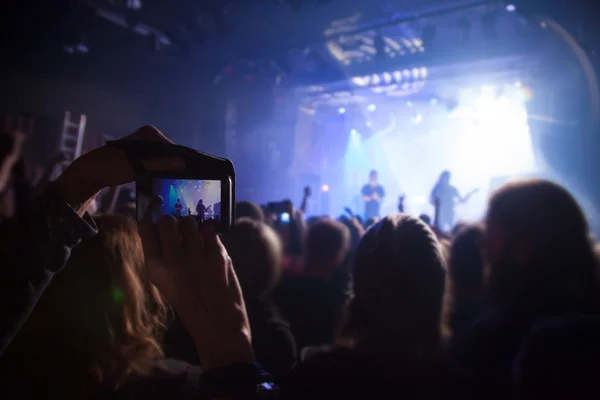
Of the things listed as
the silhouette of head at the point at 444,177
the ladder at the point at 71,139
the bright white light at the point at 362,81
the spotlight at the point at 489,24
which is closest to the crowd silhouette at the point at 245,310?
the ladder at the point at 71,139

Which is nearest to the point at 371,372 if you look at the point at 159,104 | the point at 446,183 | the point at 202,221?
the point at 202,221

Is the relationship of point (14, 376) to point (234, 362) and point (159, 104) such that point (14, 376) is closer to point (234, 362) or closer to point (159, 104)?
point (234, 362)

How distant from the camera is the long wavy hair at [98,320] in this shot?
1.07m

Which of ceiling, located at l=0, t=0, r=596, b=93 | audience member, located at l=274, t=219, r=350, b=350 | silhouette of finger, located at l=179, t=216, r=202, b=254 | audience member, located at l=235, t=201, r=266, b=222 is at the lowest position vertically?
audience member, located at l=274, t=219, r=350, b=350

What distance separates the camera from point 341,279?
271cm

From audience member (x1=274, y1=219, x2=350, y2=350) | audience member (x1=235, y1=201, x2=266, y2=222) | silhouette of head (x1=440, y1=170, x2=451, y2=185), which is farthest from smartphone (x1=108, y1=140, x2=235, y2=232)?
silhouette of head (x1=440, y1=170, x2=451, y2=185)

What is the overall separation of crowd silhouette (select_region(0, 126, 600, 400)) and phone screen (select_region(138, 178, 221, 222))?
1.1 inches

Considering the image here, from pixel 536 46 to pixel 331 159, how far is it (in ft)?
30.7

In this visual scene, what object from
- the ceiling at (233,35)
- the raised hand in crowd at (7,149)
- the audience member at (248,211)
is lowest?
the audience member at (248,211)

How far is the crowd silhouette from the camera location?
70 centimetres

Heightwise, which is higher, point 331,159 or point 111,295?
point 331,159

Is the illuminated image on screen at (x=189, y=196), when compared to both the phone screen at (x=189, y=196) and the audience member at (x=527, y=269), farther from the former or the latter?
the audience member at (x=527, y=269)

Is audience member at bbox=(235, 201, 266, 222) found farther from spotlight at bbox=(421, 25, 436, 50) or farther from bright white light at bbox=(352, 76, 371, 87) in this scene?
bright white light at bbox=(352, 76, 371, 87)

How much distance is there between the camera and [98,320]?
114 cm
